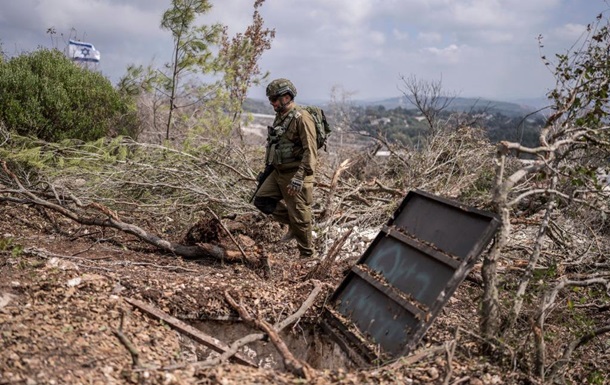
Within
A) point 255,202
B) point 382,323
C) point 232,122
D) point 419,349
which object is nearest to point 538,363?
point 419,349

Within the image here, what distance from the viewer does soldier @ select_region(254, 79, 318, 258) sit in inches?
213

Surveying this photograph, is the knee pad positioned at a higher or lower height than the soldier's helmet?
lower

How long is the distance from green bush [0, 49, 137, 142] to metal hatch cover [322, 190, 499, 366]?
6.13m

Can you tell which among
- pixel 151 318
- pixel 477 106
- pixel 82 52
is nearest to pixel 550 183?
pixel 151 318

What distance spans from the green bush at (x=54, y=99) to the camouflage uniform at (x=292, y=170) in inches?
175

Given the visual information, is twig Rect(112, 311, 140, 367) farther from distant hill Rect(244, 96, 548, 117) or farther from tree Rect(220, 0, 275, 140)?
tree Rect(220, 0, 275, 140)

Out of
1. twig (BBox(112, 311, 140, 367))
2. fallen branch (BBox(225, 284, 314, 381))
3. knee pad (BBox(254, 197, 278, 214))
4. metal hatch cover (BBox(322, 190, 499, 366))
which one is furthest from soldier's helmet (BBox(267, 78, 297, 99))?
twig (BBox(112, 311, 140, 367))

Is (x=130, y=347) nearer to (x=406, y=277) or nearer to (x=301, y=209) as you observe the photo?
(x=406, y=277)

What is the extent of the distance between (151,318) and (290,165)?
7.27 feet

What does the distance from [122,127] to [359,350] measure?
7814 mm

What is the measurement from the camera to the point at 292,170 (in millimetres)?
5656

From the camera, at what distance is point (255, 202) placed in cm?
593

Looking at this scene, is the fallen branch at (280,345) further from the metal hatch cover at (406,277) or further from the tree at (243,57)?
the tree at (243,57)

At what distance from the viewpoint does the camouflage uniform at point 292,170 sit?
17.8ft
